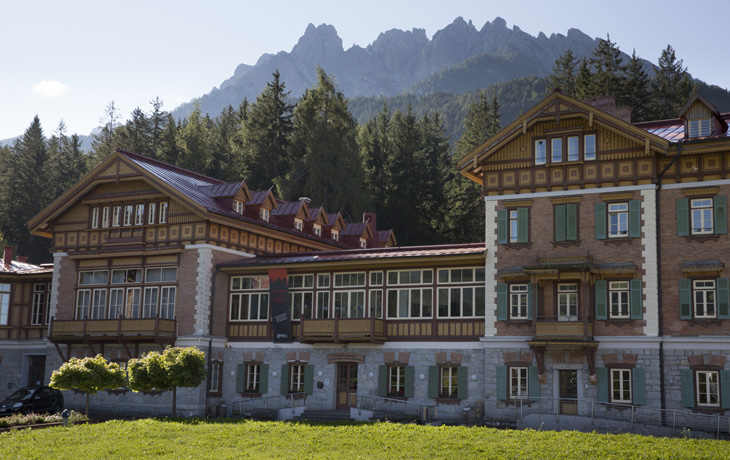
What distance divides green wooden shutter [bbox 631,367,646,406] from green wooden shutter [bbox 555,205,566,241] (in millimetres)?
5789

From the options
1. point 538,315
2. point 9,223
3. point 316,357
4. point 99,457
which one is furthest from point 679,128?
point 9,223

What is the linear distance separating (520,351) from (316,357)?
9.53 m

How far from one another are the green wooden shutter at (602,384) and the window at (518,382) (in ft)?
9.04

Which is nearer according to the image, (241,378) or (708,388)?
(708,388)

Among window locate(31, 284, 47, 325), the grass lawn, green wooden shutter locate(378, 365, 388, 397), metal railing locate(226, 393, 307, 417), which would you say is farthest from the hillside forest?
the grass lawn

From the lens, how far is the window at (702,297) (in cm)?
2834

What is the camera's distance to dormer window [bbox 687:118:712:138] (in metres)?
30.1

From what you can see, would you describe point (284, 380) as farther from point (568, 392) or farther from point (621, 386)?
point (621, 386)

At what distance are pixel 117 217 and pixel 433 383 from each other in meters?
19.0

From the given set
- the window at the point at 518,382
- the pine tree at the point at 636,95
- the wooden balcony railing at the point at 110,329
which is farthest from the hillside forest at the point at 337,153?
the window at the point at 518,382

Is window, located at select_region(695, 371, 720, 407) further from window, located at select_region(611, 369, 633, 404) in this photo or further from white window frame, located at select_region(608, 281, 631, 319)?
white window frame, located at select_region(608, 281, 631, 319)

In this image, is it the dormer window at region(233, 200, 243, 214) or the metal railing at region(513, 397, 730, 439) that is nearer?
the metal railing at region(513, 397, 730, 439)

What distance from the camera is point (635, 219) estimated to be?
30.0m

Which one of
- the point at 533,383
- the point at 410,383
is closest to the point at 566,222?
the point at 533,383
